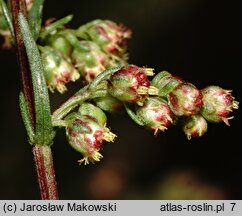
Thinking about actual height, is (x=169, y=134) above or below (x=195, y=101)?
below

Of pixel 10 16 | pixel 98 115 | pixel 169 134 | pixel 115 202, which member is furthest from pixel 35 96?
pixel 169 134

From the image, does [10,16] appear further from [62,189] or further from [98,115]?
[62,189]

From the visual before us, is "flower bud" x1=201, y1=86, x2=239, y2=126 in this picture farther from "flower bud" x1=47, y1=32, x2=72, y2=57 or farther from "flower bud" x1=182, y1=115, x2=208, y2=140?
"flower bud" x1=47, y1=32, x2=72, y2=57

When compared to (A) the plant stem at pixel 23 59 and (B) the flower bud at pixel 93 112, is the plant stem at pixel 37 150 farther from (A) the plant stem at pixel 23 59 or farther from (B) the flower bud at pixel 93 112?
(B) the flower bud at pixel 93 112

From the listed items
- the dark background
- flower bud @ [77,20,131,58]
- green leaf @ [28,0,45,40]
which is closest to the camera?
green leaf @ [28,0,45,40]

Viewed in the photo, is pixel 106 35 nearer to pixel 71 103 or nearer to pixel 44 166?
pixel 71 103

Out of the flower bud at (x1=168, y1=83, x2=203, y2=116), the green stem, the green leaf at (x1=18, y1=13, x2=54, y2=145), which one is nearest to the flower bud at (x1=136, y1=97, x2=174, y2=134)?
the flower bud at (x1=168, y1=83, x2=203, y2=116)
